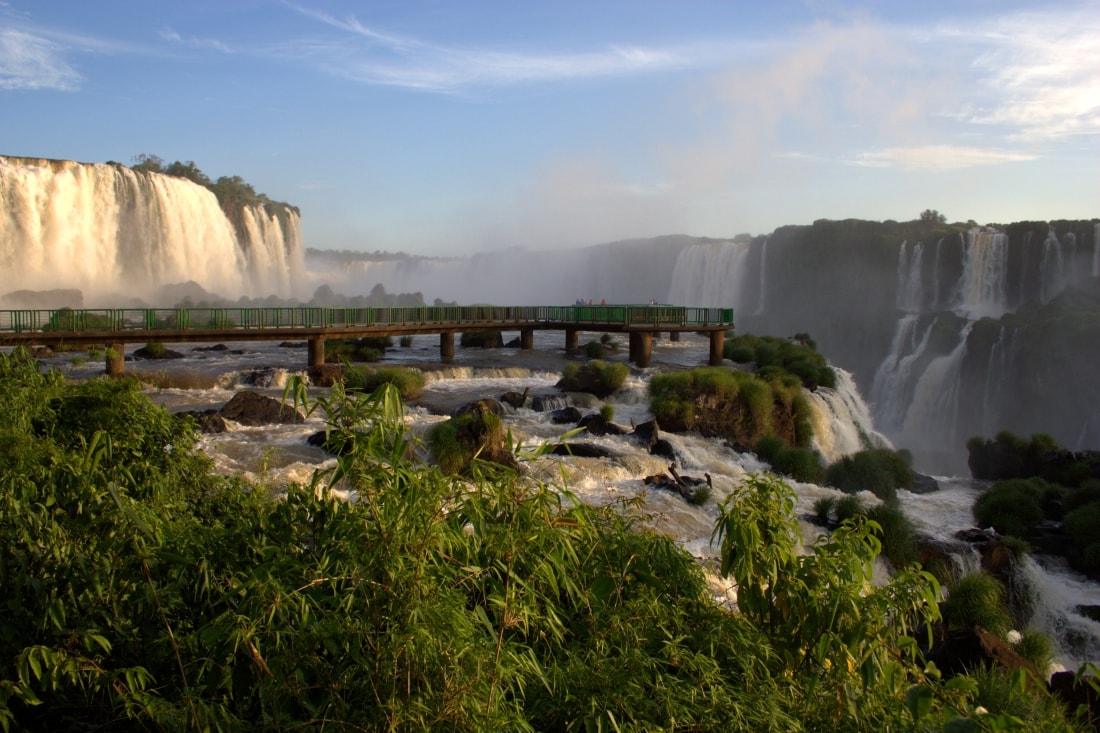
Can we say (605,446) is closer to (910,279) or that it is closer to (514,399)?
(514,399)

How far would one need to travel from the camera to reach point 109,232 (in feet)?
161

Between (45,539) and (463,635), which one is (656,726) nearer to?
(463,635)

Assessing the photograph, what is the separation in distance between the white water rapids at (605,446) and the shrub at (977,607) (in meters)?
1.20

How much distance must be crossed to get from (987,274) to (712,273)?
20.8m

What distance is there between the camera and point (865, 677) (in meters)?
3.48

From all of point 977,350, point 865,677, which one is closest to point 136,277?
point 977,350

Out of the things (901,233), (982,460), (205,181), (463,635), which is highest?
(205,181)

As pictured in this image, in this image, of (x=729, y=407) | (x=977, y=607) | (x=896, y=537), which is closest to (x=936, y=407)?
(x=729, y=407)

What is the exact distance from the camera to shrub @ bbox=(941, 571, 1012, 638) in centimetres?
1181

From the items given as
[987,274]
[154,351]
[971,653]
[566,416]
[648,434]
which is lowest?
[971,653]

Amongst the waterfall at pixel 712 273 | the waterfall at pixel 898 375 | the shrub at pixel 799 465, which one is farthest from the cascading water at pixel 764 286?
the shrub at pixel 799 465

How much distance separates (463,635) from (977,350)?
43.3 m

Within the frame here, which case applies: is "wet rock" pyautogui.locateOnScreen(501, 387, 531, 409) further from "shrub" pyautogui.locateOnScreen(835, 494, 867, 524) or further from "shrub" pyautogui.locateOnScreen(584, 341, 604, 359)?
"shrub" pyautogui.locateOnScreen(584, 341, 604, 359)

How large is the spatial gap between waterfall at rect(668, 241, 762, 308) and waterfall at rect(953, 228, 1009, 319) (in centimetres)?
1879
